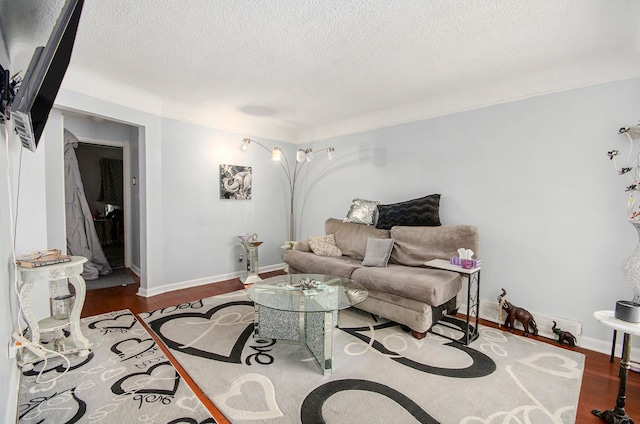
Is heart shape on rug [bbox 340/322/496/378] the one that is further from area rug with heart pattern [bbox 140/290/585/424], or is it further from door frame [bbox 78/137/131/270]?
door frame [bbox 78/137/131/270]

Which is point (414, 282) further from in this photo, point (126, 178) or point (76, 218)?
point (76, 218)

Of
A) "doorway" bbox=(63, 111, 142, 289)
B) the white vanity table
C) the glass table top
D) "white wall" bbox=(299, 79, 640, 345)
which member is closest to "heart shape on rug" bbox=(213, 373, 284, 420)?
the glass table top

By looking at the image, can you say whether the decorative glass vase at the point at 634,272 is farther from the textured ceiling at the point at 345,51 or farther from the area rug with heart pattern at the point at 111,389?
the area rug with heart pattern at the point at 111,389

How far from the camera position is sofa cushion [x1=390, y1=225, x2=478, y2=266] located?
9.73 ft

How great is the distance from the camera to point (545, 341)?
257cm

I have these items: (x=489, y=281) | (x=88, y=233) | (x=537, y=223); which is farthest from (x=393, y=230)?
(x=88, y=233)

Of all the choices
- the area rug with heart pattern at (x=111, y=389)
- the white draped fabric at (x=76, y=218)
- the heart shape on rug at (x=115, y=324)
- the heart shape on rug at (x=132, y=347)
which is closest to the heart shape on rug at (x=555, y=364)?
the area rug with heart pattern at (x=111, y=389)

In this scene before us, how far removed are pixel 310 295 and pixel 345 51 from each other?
6.69ft

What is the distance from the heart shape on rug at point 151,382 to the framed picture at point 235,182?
101 inches

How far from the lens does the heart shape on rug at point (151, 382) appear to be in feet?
5.98

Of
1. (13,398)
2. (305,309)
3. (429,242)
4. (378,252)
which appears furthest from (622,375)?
(13,398)

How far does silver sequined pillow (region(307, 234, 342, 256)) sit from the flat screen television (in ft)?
9.52

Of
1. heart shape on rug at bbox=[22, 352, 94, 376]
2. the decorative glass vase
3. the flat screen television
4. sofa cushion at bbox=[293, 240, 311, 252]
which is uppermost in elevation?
the flat screen television

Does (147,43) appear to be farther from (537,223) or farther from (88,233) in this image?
(537,223)
